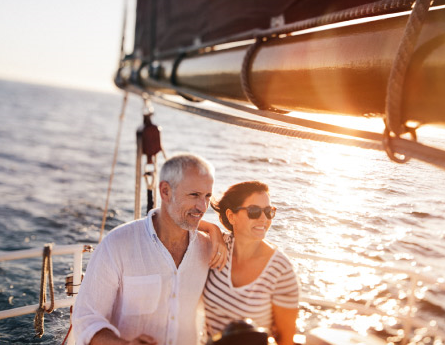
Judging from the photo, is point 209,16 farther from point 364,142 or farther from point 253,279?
point 364,142

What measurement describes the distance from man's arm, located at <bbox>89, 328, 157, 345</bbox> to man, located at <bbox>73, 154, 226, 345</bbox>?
0.05 m

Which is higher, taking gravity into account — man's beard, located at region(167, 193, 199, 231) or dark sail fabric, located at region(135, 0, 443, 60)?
dark sail fabric, located at region(135, 0, 443, 60)

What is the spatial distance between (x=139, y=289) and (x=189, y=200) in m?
0.43

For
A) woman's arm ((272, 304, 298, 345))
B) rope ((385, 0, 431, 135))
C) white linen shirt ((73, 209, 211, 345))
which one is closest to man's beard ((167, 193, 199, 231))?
white linen shirt ((73, 209, 211, 345))

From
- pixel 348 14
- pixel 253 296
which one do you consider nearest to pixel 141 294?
pixel 253 296

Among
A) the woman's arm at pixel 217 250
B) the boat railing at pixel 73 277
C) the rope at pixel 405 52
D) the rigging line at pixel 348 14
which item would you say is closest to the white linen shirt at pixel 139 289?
the woman's arm at pixel 217 250

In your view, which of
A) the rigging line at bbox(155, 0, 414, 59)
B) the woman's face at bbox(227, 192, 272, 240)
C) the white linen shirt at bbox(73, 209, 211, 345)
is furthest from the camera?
the woman's face at bbox(227, 192, 272, 240)

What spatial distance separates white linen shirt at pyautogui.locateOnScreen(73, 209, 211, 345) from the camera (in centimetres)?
172

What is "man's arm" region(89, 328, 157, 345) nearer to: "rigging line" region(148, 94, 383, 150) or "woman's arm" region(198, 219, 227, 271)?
"woman's arm" region(198, 219, 227, 271)

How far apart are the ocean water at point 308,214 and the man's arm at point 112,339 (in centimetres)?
83

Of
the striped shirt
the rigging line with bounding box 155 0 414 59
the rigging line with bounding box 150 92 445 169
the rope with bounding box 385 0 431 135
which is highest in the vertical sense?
the rigging line with bounding box 155 0 414 59

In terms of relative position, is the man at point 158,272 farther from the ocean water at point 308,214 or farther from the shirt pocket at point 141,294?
the ocean water at point 308,214

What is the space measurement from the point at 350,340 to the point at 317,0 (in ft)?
5.16

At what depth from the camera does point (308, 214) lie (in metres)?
2.02
